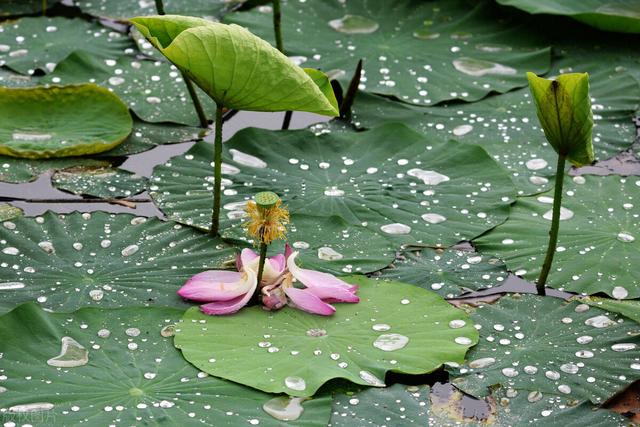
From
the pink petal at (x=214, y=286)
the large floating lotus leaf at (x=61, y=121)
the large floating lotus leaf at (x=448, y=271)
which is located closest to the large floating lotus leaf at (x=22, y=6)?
the large floating lotus leaf at (x=61, y=121)

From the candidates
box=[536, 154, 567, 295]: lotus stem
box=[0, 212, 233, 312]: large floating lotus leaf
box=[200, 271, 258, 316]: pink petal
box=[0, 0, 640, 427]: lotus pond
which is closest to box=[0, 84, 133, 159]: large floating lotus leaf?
box=[0, 0, 640, 427]: lotus pond

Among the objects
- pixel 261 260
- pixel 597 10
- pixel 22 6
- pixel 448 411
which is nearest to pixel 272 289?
pixel 261 260

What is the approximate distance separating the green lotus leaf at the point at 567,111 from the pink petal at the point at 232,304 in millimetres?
776

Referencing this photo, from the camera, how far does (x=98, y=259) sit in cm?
A: 282

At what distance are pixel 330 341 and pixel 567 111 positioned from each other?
753 millimetres

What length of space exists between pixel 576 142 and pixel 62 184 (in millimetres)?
1462

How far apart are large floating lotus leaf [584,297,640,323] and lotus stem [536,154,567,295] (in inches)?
4.7

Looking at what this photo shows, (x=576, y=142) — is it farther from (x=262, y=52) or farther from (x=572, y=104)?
(x=262, y=52)

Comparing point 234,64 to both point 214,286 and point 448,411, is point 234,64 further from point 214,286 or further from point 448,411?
point 448,411

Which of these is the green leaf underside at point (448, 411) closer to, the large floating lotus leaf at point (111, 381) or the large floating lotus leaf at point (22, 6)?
the large floating lotus leaf at point (111, 381)

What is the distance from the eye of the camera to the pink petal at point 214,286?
2.62 meters

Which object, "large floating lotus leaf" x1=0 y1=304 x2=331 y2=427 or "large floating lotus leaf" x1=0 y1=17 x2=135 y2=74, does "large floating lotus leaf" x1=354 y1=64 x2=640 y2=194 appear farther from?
"large floating lotus leaf" x1=0 y1=304 x2=331 y2=427

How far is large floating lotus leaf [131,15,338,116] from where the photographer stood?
2621 mm

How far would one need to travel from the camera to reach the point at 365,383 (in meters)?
2.36
